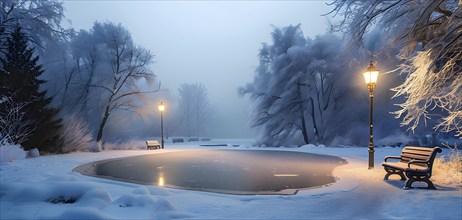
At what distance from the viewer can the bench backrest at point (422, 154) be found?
25.0ft

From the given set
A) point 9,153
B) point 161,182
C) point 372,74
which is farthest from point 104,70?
point 372,74

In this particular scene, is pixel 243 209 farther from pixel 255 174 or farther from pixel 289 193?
pixel 255 174

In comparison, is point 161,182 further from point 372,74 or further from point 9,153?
point 372,74

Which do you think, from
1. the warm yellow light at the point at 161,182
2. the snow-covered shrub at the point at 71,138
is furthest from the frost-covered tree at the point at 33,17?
the warm yellow light at the point at 161,182

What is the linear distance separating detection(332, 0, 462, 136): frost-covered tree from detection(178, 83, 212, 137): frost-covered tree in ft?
184

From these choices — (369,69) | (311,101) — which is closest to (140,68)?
(311,101)

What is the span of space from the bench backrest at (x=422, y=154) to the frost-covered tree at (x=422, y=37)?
892 mm

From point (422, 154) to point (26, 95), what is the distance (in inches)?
727

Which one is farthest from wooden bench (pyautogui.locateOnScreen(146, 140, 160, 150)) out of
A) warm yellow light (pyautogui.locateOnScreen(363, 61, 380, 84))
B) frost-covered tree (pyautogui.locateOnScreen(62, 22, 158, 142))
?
warm yellow light (pyautogui.locateOnScreen(363, 61, 380, 84))

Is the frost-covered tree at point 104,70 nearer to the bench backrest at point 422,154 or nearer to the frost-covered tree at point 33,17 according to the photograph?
the frost-covered tree at point 33,17

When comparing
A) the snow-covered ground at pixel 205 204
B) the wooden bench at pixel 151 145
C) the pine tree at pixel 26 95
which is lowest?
the wooden bench at pixel 151 145

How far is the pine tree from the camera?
15773 millimetres

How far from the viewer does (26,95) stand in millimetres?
16484

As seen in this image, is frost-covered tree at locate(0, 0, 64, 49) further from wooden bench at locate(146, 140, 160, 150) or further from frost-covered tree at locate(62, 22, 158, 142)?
wooden bench at locate(146, 140, 160, 150)
